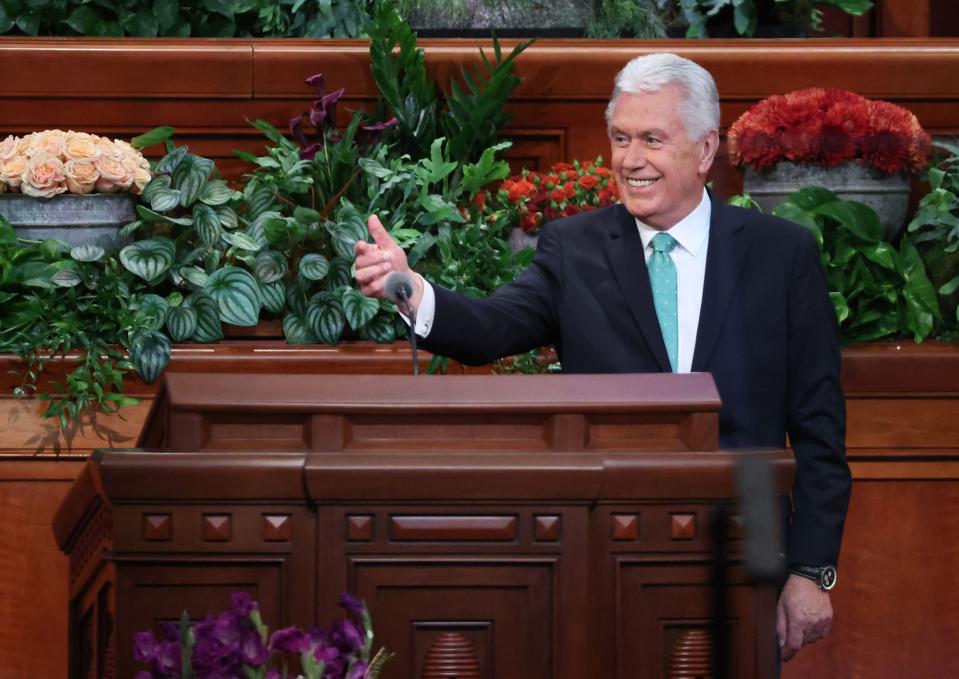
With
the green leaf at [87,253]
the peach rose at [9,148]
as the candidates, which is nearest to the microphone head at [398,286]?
the green leaf at [87,253]

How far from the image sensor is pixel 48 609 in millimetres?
3312

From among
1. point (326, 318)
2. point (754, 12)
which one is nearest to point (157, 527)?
point (326, 318)

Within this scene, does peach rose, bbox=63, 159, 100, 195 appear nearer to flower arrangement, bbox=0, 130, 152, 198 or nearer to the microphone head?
flower arrangement, bbox=0, 130, 152, 198

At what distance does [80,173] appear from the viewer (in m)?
3.60

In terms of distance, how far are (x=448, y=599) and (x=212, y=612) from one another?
263 millimetres

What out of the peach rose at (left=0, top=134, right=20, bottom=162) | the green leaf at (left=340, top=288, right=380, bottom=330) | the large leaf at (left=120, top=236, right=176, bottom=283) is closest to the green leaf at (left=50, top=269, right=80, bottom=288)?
the large leaf at (left=120, top=236, right=176, bottom=283)

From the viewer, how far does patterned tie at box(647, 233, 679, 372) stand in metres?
2.32

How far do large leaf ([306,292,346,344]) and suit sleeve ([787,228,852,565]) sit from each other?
1.46 metres

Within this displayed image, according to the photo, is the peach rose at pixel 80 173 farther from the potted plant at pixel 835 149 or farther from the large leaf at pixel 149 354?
the potted plant at pixel 835 149

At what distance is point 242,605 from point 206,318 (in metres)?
2.06

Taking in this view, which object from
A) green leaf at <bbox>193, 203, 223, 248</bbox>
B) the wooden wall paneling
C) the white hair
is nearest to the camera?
the white hair

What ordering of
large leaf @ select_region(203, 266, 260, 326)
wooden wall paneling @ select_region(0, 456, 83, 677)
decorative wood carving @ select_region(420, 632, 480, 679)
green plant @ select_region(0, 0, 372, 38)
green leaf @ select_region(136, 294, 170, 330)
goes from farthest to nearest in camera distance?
green plant @ select_region(0, 0, 372, 38)
large leaf @ select_region(203, 266, 260, 326)
green leaf @ select_region(136, 294, 170, 330)
wooden wall paneling @ select_region(0, 456, 83, 677)
decorative wood carving @ select_region(420, 632, 480, 679)

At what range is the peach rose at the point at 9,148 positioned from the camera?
3.64 m

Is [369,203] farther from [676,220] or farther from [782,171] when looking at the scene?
[676,220]
